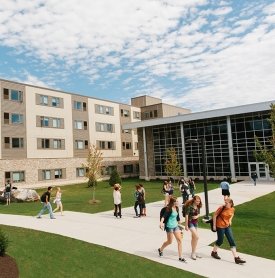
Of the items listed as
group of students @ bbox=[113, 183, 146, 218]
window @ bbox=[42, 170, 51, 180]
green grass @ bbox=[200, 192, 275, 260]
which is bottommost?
green grass @ bbox=[200, 192, 275, 260]

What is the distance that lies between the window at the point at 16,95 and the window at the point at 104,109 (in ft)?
47.8

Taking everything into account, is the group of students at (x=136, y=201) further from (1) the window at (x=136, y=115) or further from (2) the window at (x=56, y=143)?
(1) the window at (x=136, y=115)

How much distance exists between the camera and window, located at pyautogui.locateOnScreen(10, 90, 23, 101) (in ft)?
137

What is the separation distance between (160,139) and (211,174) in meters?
9.61

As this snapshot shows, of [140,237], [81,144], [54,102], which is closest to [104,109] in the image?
[81,144]

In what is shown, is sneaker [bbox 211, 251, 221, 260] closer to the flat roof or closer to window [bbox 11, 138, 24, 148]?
the flat roof

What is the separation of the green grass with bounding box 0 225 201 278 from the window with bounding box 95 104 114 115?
4346cm

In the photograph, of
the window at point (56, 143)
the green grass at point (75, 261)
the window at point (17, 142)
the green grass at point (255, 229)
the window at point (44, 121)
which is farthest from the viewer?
the window at point (56, 143)

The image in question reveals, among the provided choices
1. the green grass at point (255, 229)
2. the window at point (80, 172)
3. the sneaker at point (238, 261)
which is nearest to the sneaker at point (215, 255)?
the sneaker at point (238, 261)

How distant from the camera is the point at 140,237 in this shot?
43.2ft

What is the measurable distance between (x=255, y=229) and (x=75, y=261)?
8.16 m

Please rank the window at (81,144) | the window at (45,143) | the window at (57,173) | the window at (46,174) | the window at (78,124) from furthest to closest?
the window at (81,144)
the window at (78,124)
the window at (57,173)
the window at (45,143)
the window at (46,174)

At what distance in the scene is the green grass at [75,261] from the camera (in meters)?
9.06

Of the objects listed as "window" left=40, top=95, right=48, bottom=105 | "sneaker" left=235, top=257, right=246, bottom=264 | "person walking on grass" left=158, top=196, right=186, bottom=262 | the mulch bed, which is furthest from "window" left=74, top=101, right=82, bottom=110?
"sneaker" left=235, top=257, right=246, bottom=264
